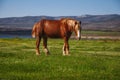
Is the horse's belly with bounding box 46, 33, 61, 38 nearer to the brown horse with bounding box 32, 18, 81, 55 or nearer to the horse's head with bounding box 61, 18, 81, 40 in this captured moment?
the brown horse with bounding box 32, 18, 81, 55

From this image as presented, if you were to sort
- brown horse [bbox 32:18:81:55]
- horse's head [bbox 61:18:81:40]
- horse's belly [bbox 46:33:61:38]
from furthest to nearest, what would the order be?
horse's belly [bbox 46:33:61:38]
brown horse [bbox 32:18:81:55]
horse's head [bbox 61:18:81:40]

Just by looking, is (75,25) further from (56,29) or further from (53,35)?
(53,35)

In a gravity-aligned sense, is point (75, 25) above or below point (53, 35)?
above

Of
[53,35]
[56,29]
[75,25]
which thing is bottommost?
[53,35]

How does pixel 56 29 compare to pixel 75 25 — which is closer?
pixel 75 25

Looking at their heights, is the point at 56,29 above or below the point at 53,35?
above

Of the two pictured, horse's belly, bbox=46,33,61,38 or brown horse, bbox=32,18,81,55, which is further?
horse's belly, bbox=46,33,61,38

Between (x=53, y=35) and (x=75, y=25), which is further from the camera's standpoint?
(x=53, y=35)

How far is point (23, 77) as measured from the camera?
15.7m

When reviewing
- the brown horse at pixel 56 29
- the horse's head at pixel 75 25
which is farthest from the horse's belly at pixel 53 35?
the horse's head at pixel 75 25

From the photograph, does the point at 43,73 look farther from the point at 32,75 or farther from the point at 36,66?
the point at 36,66

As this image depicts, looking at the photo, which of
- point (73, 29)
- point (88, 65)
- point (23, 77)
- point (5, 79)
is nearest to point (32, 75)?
point (23, 77)

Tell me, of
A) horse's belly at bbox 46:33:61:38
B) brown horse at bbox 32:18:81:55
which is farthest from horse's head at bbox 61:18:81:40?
horse's belly at bbox 46:33:61:38

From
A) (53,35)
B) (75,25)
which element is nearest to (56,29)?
(53,35)
